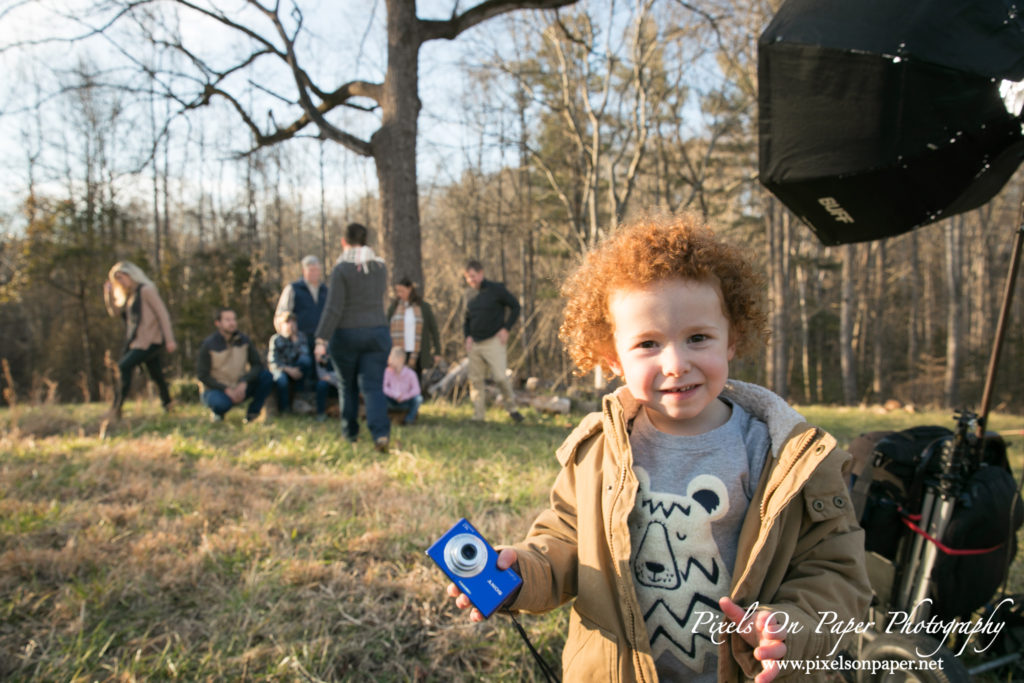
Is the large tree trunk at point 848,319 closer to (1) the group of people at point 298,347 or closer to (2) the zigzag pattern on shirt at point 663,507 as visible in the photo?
(1) the group of people at point 298,347

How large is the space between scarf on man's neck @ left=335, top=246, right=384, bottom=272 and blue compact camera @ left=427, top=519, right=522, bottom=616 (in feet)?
14.2

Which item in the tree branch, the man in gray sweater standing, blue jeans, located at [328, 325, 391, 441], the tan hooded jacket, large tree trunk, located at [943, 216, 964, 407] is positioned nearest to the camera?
the tan hooded jacket

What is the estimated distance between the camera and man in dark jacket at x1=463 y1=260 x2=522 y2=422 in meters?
7.06

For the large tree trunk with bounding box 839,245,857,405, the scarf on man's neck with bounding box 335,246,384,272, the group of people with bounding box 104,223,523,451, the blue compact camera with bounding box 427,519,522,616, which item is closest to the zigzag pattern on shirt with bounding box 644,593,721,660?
the blue compact camera with bounding box 427,519,522,616

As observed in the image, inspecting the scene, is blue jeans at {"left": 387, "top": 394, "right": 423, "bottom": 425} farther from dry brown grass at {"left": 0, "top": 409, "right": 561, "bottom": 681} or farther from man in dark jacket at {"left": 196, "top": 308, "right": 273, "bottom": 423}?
dry brown grass at {"left": 0, "top": 409, "right": 561, "bottom": 681}

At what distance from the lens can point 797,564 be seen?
4.35ft

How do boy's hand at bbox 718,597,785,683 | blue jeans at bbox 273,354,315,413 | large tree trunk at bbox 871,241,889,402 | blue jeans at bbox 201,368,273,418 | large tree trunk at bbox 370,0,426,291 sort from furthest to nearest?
large tree trunk at bbox 871,241,889,402 → large tree trunk at bbox 370,0,426,291 → blue jeans at bbox 273,354,315,413 → blue jeans at bbox 201,368,273,418 → boy's hand at bbox 718,597,785,683

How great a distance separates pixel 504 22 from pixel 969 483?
1347 centimetres

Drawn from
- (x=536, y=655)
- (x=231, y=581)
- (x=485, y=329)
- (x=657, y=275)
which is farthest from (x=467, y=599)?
(x=485, y=329)

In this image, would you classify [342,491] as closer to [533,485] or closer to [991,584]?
[533,485]

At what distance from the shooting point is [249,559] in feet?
9.78

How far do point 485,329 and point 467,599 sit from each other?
5.88m

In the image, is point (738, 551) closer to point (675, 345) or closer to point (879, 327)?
point (675, 345)

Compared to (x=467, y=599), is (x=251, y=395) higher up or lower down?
lower down
